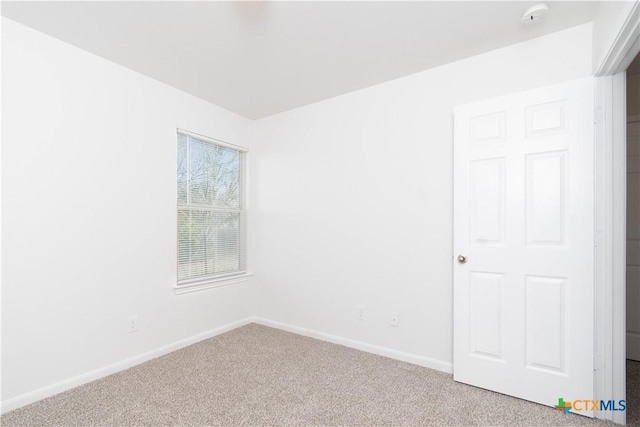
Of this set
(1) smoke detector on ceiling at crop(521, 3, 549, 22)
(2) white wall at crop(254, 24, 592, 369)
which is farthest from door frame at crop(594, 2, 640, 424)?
(1) smoke detector on ceiling at crop(521, 3, 549, 22)

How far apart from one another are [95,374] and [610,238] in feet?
12.1

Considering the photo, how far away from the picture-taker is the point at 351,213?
3104mm

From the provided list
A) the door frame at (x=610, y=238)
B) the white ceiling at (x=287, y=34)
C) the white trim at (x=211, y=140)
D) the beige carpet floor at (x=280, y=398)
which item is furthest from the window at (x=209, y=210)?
the door frame at (x=610, y=238)

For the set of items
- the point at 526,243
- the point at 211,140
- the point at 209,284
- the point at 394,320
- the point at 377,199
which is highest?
the point at 211,140

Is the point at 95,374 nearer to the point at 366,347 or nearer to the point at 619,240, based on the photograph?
the point at 366,347

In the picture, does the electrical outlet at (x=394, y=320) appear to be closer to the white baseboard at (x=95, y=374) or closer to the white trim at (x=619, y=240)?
the white trim at (x=619, y=240)

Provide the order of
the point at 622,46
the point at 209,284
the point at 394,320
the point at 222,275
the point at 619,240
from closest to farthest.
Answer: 1. the point at 622,46
2. the point at 619,240
3. the point at 394,320
4. the point at 209,284
5. the point at 222,275

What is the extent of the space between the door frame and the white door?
45 millimetres

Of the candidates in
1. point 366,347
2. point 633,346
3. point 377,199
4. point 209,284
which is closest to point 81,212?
point 209,284

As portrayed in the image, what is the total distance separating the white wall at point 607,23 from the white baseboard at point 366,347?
2341 millimetres

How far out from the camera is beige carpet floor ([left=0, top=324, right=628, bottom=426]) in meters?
1.90

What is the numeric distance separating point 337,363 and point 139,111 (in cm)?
280

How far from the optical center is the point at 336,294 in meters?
3.19

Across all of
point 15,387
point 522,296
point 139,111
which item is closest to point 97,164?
point 139,111
